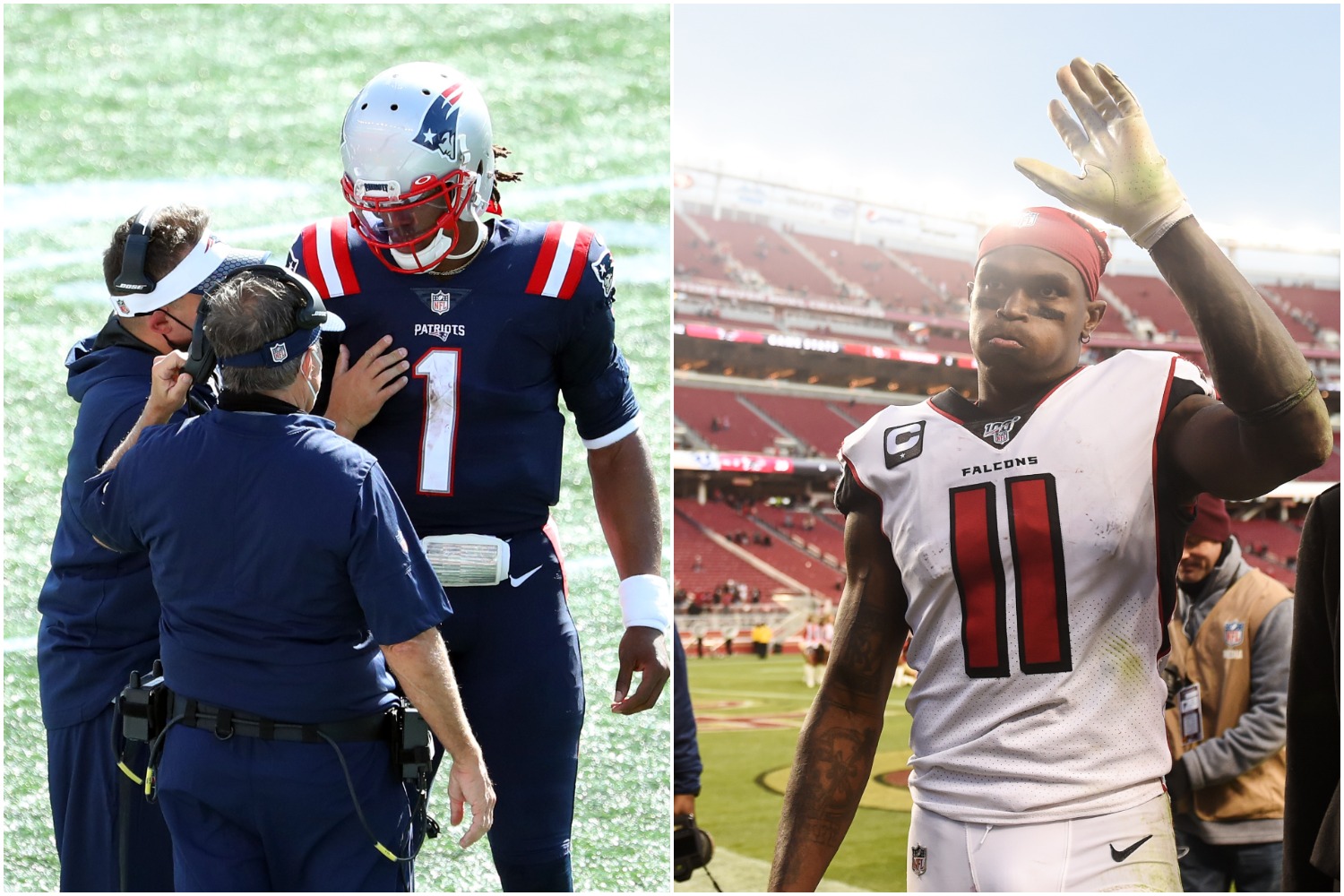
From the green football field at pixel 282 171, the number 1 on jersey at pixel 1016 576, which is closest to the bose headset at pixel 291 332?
the number 1 on jersey at pixel 1016 576

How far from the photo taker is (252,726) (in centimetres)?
175

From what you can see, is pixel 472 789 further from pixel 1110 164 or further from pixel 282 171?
pixel 282 171

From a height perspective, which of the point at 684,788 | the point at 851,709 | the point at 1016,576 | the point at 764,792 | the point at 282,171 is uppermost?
the point at 282,171

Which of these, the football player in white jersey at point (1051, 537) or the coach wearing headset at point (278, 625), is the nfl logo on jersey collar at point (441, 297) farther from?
the football player in white jersey at point (1051, 537)

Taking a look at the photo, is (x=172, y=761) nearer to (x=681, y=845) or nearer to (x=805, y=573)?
(x=681, y=845)

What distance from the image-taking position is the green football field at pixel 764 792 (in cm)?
494

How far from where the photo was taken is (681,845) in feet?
9.82

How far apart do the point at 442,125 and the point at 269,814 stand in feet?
3.33

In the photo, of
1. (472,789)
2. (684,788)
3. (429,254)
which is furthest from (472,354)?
(684,788)

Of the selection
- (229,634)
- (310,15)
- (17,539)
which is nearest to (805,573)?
(310,15)

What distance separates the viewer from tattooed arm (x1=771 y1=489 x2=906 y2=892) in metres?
2.02

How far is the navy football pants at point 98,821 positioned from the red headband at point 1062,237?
64.7 inches

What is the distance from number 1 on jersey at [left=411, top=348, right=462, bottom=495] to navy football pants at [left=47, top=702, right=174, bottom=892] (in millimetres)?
733

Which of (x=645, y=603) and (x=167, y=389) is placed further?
(x=645, y=603)
